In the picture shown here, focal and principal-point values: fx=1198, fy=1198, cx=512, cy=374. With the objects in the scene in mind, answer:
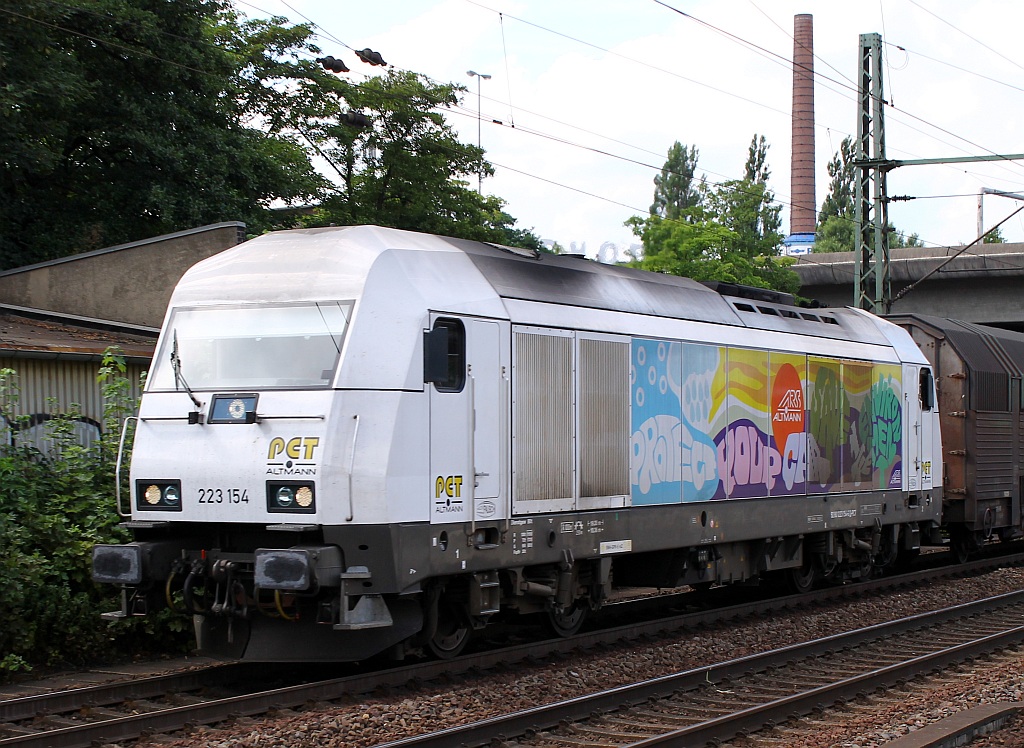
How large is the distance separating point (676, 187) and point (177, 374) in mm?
88619

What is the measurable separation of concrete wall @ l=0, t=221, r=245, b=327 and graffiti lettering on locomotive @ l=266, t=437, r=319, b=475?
8.59m

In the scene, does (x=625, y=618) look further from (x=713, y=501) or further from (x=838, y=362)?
(x=838, y=362)

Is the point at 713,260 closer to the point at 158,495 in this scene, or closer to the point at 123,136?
the point at 123,136

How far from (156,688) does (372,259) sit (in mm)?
3612

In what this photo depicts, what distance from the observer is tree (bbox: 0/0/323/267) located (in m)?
24.1

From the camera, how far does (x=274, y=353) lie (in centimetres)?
903

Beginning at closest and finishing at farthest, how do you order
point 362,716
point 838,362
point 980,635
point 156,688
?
point 362,716, point 156,688, point 980,635, point 838,362

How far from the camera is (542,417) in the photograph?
10.3 m

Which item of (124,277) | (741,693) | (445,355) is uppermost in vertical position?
(124,277)

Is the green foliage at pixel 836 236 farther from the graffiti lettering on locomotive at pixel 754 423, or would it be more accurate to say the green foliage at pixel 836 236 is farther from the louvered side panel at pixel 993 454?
the graffiti lettering on locomotive at pixel 754 423

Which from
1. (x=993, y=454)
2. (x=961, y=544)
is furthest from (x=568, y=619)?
(x=993, y=454)

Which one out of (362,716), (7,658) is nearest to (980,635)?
(362,716)

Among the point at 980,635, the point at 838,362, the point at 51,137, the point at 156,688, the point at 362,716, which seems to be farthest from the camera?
the point at 51,137

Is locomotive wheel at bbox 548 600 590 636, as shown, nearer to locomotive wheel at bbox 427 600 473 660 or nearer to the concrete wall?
locomotive wheel at bbox 427 600 473 660
